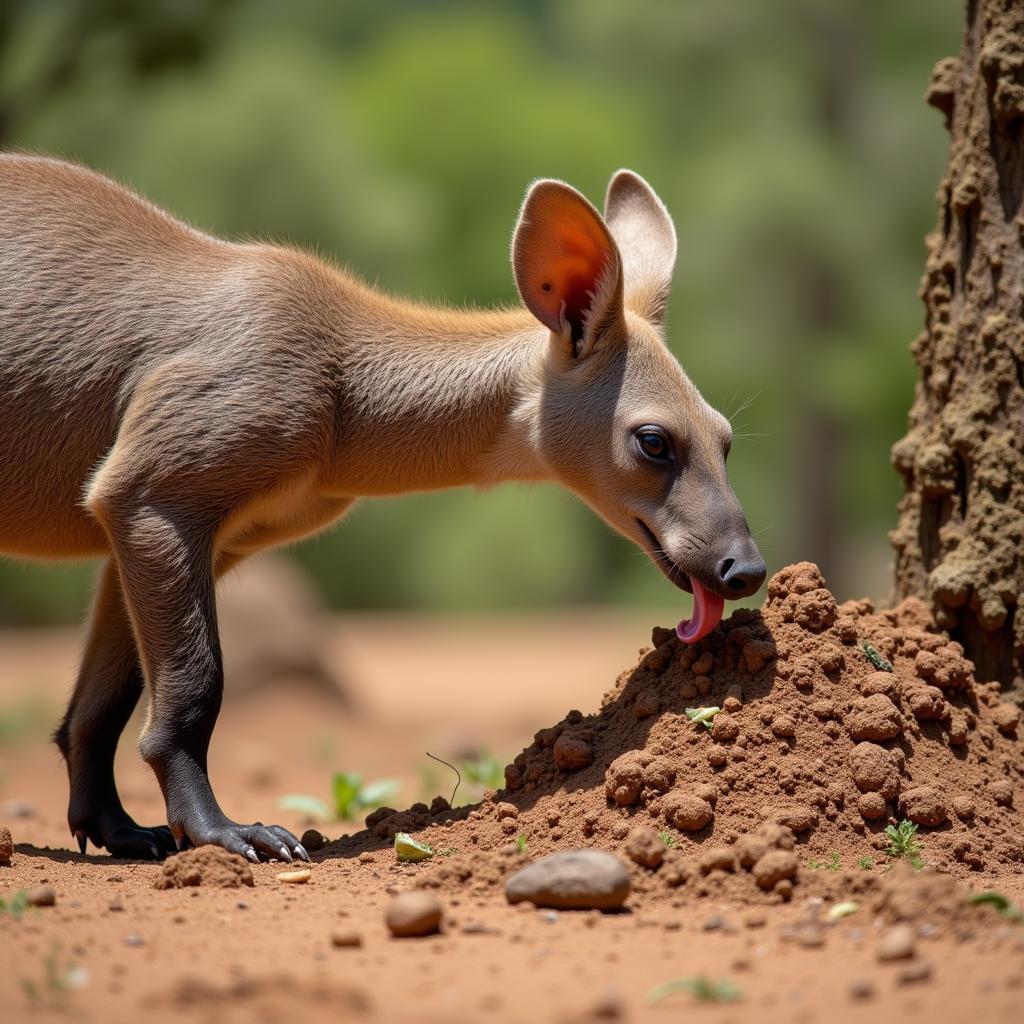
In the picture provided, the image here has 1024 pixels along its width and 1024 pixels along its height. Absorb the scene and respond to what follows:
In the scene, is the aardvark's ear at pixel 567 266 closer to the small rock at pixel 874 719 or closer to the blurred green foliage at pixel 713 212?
the small rock at pixel 874 719

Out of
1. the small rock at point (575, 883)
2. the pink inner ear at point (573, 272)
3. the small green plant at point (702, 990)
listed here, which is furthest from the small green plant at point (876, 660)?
the small green plant at point (702, 990)

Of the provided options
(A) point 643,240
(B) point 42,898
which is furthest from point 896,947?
(A) point 643,240

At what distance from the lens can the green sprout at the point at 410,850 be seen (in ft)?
15.8

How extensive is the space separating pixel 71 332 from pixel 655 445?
7.22 feet

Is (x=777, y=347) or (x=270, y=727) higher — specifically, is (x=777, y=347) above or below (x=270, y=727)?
above

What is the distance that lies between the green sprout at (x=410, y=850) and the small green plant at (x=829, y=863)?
122cm

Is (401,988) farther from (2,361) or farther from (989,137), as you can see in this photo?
(989,137)

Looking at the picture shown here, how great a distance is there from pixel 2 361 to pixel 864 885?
3.54m

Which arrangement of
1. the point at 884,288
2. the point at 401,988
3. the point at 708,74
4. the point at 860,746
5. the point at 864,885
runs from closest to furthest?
the point at 401,988 → the point at 864,885 → the point at 860,746 → the point at 884,288 → the point at 708,74

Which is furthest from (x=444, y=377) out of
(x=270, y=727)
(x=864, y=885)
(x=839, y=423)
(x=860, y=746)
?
(x=839, y=423)

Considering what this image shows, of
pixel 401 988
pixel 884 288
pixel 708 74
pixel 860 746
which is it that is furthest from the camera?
pixel 708 74

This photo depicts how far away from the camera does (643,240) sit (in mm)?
6445

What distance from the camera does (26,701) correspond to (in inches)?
486

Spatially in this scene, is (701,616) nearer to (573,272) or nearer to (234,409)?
(573,272)
